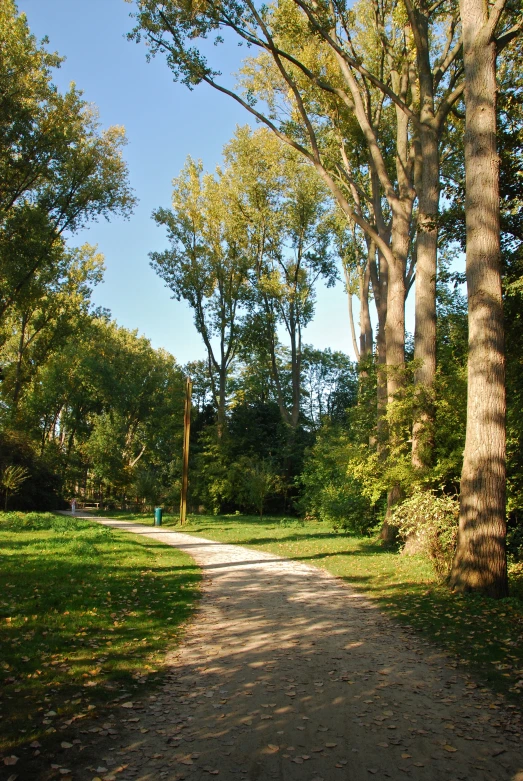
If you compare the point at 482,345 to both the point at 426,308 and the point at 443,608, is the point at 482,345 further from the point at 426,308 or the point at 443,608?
the point at 426,308

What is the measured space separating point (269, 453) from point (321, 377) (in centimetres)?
3210

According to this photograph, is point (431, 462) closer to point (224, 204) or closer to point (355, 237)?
point (355, 237)

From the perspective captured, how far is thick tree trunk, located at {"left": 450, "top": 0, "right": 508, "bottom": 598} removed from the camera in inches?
320

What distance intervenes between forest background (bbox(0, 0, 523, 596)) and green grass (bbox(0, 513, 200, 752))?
450 centimetres

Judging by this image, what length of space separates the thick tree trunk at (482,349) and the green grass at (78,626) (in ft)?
13.7

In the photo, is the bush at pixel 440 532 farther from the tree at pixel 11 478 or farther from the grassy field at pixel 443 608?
the tree at pixel 11 478

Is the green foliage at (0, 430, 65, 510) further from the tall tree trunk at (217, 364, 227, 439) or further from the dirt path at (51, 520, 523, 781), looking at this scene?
the dirt path at (51, 520, 523, 781)

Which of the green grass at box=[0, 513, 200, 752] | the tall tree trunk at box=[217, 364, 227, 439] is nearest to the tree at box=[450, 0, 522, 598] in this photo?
the green grass at box=[0, 513, 200, 752]

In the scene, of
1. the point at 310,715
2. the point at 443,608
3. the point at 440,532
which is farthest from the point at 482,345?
the point at 310,715

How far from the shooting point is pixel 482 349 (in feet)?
28.1

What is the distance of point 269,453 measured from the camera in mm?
39688

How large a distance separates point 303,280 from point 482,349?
30663mm

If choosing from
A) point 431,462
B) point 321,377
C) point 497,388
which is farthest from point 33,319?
point 321,377

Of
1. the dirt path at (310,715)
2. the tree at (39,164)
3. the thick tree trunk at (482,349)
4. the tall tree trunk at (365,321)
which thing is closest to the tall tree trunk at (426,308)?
the thick tree trunk at (482,349)
